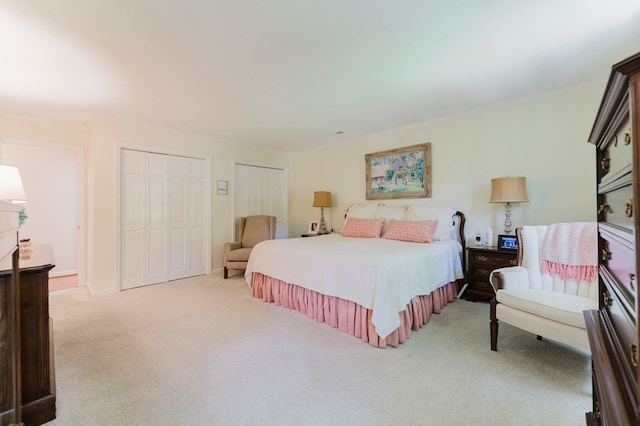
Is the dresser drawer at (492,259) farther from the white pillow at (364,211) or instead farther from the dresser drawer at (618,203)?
the dresser drawer at (618,203)

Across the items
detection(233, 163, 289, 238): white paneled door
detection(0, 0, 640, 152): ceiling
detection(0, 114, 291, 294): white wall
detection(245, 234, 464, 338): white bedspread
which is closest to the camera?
detection(0, 0, 640, 152): ceiling

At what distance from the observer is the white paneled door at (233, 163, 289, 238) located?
5.03 metres

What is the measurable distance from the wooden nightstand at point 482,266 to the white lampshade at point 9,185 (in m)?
4.24

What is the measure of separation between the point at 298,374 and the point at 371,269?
3.04 feet

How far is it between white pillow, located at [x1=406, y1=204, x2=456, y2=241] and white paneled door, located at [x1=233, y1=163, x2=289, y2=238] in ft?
9.28

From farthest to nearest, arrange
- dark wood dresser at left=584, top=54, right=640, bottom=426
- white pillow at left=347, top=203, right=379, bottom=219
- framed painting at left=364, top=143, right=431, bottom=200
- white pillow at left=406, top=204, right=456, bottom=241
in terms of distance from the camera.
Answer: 1. white pillow at left=347, top=203, right=379, bottom=219
2. framed painting at left=364, top=143, right=431, bottom=200
3. white pillow at left=406, top=204, right=456, bottom=241
4. dark wood dresser at left=584, top=54, right=640, bottom=426

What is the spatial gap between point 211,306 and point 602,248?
3202 millimetres

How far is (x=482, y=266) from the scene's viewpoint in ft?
10.2

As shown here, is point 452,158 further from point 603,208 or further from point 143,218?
point 143,218

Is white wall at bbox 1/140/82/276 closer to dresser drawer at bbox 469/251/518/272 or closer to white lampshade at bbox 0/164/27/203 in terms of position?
white lampshade at bbox 0/164/27/203

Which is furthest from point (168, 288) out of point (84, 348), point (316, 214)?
point (316, 214)

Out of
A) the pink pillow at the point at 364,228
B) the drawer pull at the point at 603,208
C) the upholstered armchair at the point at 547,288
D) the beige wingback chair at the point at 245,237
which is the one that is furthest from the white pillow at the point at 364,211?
the drawer pull at the point at 603,208

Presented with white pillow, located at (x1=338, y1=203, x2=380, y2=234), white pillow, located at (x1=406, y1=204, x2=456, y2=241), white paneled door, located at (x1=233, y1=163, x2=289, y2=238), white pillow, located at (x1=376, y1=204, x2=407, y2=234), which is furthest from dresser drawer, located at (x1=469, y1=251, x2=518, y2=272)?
white paneled door, located at (x1=233, y1=163, x2=289, y2=238)

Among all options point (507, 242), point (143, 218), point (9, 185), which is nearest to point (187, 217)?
point (143, 218)
